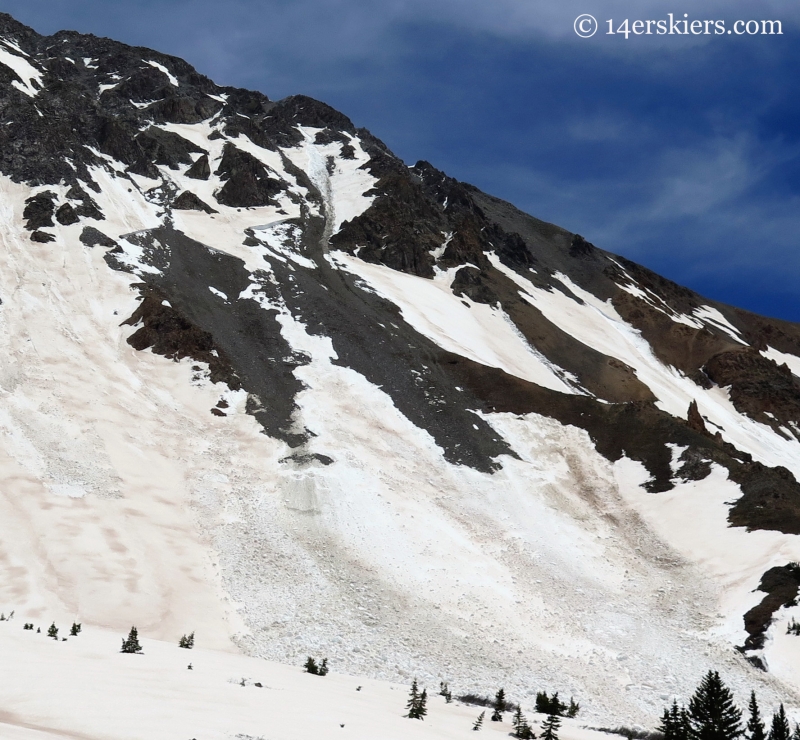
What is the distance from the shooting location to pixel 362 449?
4656 centimetres

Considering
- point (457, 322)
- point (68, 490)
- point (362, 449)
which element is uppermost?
point (457, 322)

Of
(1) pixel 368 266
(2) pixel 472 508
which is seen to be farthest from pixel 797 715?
(1) pixel 368 266

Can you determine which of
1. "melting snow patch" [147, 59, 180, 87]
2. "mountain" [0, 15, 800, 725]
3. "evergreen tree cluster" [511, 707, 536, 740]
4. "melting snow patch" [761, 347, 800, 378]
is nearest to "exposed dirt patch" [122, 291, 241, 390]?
"mountain" [0, 15, 800, 725]

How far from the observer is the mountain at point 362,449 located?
99.0 ft

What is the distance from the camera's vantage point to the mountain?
30.2m

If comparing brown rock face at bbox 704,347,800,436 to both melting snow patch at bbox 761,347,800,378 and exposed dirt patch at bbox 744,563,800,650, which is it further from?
exposed dirt patch at bbox 744,563,800,650

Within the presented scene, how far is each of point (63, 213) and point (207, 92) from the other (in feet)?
276

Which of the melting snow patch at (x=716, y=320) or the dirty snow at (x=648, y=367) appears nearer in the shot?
the dirty snow at (x=648, y=367)

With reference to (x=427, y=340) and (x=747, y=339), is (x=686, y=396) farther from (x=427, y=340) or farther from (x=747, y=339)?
(x=747, y=339)

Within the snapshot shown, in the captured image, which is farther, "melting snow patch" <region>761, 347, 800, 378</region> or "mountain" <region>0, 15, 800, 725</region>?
"melting snow patch" <region>761, 347, 800, 378</region>

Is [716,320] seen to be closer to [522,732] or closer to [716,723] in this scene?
[716,723]

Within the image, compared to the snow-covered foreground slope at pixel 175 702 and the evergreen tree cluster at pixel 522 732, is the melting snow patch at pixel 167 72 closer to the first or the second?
the snow-covered foreground slope at pixel 175 702

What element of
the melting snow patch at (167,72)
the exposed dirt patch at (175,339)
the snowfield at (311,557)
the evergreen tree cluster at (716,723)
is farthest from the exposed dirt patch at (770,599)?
the melting snow patch at (167,72)

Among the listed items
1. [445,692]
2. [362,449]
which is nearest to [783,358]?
[362,449]
